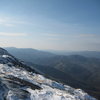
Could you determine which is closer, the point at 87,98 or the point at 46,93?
the point at 46,93

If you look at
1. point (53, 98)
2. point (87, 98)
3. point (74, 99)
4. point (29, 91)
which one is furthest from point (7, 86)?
point (87, 98)

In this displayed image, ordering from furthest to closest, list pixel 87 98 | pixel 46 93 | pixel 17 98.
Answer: pixel 87 98 < pixel 46 93 < pixel 17 98

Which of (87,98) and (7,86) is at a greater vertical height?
(7,86)

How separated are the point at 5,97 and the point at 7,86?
12.8 feet

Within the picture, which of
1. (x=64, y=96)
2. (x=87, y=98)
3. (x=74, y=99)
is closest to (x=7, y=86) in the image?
(x=64, y=96)

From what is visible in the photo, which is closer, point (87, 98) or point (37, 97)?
point (37, 97)

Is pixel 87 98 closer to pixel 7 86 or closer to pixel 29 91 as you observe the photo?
pixel 29 91

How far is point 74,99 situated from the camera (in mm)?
25484

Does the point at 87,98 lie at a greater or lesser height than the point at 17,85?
lesser

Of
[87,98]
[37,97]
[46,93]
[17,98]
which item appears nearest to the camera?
[17,98]

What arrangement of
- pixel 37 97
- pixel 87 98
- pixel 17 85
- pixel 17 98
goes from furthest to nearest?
pixel 87 98
pixel 17 85
pixel 37 97
pixel 17 98

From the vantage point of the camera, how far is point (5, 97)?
2288 cm

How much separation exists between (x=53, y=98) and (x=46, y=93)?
7.05ft

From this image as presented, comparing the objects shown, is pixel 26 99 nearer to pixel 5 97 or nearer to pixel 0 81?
pixel 5 97
